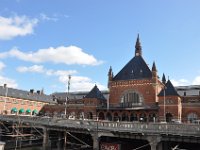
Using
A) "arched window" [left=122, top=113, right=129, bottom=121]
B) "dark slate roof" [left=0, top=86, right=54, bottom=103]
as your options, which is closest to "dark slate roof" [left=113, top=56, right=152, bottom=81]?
"arched window" [left=122, top=113, right=129, bottom=121]

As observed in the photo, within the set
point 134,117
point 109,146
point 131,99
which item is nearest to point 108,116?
point 134,117

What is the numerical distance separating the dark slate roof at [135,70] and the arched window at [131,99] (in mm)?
4017

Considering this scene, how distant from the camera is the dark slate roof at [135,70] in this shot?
62.9m

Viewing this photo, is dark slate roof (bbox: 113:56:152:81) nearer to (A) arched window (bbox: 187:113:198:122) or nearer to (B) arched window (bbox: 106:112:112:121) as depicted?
(B) arched window (bbox: 106:112:112:121)

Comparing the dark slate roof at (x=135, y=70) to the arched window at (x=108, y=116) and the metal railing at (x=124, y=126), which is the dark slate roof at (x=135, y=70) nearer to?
the arched window at (x=108, y=116)

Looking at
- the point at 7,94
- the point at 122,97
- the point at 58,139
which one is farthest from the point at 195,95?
the point at 7,94

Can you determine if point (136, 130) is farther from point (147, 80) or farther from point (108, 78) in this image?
point (108, 78)

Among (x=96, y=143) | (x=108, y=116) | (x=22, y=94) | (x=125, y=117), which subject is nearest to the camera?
(x=96, y=143)

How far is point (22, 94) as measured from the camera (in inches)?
3246

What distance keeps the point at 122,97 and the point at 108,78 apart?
669 centimetres

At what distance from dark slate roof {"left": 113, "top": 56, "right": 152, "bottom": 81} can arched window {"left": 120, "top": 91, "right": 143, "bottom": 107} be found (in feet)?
13.2

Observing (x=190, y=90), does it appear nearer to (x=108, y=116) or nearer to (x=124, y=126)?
(x=108, y=116)

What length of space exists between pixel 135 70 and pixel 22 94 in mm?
39058

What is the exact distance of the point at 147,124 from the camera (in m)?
30.0
